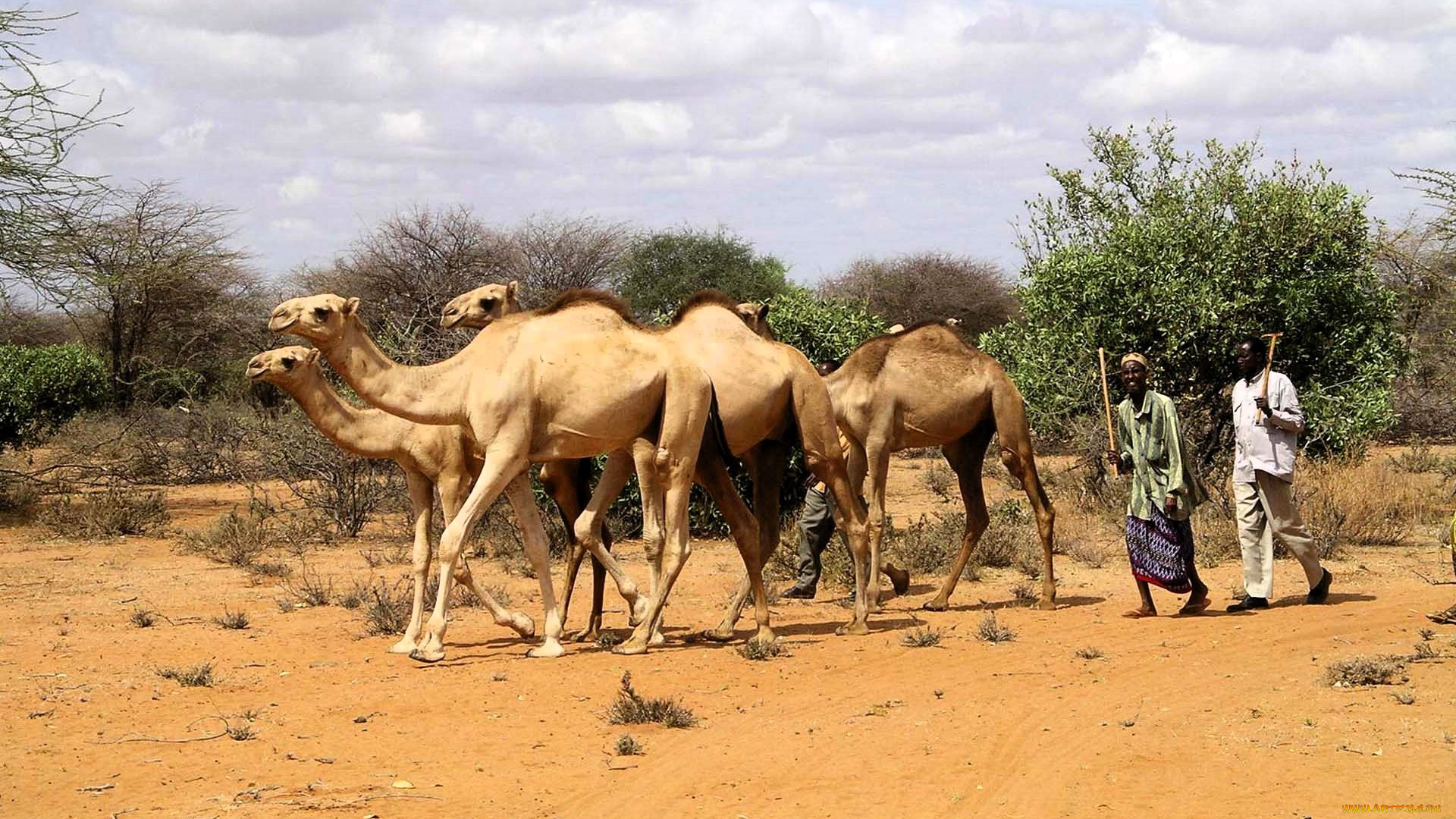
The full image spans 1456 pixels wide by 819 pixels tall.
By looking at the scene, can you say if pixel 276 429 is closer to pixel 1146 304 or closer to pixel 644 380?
pixel 644 380

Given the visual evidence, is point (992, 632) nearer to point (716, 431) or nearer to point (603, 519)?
point (716, 431)

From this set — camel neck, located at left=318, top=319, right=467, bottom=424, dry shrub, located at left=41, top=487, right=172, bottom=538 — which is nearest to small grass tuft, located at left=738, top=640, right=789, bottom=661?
camel neck, located at left=318, top=319, right=467, bottom=424

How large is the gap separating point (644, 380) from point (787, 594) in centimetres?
369

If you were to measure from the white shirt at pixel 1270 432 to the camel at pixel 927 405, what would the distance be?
1.55 metres

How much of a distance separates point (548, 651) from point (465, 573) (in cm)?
83

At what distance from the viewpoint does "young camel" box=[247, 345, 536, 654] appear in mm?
9383

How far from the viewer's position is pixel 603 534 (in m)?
10.4

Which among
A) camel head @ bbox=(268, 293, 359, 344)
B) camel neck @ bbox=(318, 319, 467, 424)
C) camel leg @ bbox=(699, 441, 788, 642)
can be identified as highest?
camel head @ bbox=(268, 293, 359, 344)

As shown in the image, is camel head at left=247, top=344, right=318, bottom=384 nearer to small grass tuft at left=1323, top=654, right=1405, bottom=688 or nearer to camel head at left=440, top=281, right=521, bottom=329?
camel head at left=440, top=281, right=521, bottom=329

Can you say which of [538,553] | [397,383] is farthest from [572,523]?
[397,383]

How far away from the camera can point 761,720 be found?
306 inches

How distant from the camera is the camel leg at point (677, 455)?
9.38m

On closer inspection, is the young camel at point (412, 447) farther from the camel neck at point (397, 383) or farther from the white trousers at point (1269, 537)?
the white trousers at point (1269, 537)

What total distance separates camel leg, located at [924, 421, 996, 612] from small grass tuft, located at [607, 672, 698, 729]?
431cm
